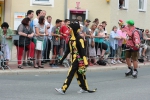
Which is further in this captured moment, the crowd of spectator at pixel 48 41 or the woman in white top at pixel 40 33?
the woman in white top at pixel 40 33

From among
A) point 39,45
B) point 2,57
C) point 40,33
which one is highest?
point 40,33

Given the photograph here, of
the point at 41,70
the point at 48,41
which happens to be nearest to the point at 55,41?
the point at 48,41

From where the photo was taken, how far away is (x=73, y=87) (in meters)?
11.6

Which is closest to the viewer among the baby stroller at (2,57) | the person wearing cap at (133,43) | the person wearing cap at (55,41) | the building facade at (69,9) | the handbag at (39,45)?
the person wearing cap at (133,43)

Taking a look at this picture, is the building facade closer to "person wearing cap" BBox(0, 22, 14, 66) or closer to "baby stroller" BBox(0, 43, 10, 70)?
"person wearing cap" BBox(0, 22, 14, 66)

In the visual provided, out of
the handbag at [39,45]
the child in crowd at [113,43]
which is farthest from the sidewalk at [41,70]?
the child in crowd at [113,43]

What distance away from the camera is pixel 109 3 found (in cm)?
2412

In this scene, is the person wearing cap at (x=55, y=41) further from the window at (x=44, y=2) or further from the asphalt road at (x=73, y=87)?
the window at (x=44, y=2)

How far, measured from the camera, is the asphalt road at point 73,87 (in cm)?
998

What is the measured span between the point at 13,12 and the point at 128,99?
15.4 meters

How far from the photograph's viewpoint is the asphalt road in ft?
32.7

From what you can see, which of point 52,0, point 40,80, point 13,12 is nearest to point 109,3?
point 52,0

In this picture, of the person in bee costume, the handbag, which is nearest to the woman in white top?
the handbag

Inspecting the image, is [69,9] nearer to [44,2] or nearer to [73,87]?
[44,2]
